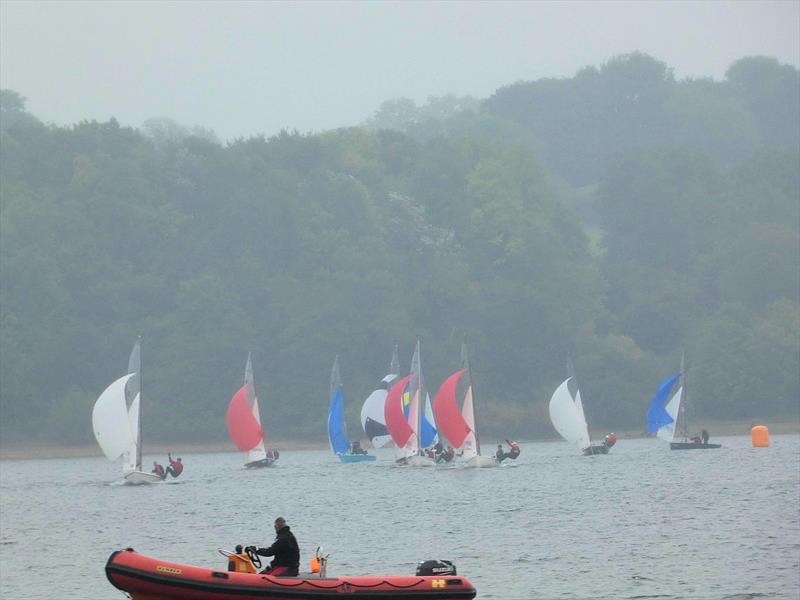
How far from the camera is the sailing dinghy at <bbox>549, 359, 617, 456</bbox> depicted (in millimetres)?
75500

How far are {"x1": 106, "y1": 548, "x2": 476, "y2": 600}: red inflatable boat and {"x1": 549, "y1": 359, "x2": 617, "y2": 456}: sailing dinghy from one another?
5009 cm

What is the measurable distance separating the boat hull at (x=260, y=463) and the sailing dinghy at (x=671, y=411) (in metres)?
16.8

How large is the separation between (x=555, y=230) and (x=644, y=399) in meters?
A: 18.8

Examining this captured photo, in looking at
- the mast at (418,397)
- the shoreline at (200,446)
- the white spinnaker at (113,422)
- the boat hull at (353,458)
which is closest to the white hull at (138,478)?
the white spinnaker at (113,422)

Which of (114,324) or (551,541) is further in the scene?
(114,324)

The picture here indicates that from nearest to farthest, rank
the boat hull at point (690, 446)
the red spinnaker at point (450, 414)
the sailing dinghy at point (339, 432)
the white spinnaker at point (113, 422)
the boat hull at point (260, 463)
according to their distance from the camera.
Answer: the white spinnaker at point (113, 422), the red spinnaker at point (450, 414), the boat hull at point (260, 463), the sailing dinghy at point (339, 432), the boat hull at point (690, 446)

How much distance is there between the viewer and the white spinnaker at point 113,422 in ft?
202

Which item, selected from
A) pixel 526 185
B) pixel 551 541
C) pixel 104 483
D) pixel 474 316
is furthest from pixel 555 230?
pixel 551 541

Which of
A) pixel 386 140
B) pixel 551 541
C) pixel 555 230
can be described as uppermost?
pixel 386 140

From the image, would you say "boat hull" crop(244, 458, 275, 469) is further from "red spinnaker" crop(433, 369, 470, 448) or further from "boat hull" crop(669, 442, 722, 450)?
"boat hull" crop(669, 442, 722, 450)

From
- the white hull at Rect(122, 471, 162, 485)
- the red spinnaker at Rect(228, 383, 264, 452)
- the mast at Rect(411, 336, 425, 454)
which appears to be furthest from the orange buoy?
the white hull at Rect(122, 471, 162, 485)

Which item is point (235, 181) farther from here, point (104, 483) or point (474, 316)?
point (104, 483)

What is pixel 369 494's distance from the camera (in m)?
56.6

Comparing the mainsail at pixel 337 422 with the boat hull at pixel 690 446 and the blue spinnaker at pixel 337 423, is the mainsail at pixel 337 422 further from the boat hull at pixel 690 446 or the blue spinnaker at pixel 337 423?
the boat hull at pixel 690 446
